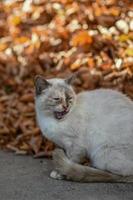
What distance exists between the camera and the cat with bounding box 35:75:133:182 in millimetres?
5102

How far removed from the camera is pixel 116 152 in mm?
5121

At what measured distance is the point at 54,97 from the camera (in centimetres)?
529

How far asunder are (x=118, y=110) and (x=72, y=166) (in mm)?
775

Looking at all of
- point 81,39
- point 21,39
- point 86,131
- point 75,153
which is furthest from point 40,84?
point 21,39

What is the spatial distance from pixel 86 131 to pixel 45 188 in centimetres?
75

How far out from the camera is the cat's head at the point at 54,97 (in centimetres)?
530

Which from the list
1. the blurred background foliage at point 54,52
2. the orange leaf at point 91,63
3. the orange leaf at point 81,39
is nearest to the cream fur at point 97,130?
the blurred background foliage at point 54,52

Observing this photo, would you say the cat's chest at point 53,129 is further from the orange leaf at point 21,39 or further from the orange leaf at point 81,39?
the orange leaf at point 21,39

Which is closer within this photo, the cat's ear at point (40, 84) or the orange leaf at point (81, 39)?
the cat's ear at point (40, 84)

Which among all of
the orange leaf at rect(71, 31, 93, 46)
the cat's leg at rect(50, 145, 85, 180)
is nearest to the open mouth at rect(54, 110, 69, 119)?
the cat's leg at rect(50, 145, 85, 180)

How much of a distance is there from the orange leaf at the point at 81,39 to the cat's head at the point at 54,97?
230cm

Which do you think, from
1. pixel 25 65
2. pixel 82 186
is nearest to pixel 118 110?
pixel 82 186

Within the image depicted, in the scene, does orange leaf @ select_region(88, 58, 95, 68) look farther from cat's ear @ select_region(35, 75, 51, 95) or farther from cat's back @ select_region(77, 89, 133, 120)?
cat's ear @ select_region(35, 75, 51, 95)

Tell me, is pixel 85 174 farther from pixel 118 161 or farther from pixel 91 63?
pixel 91 63
